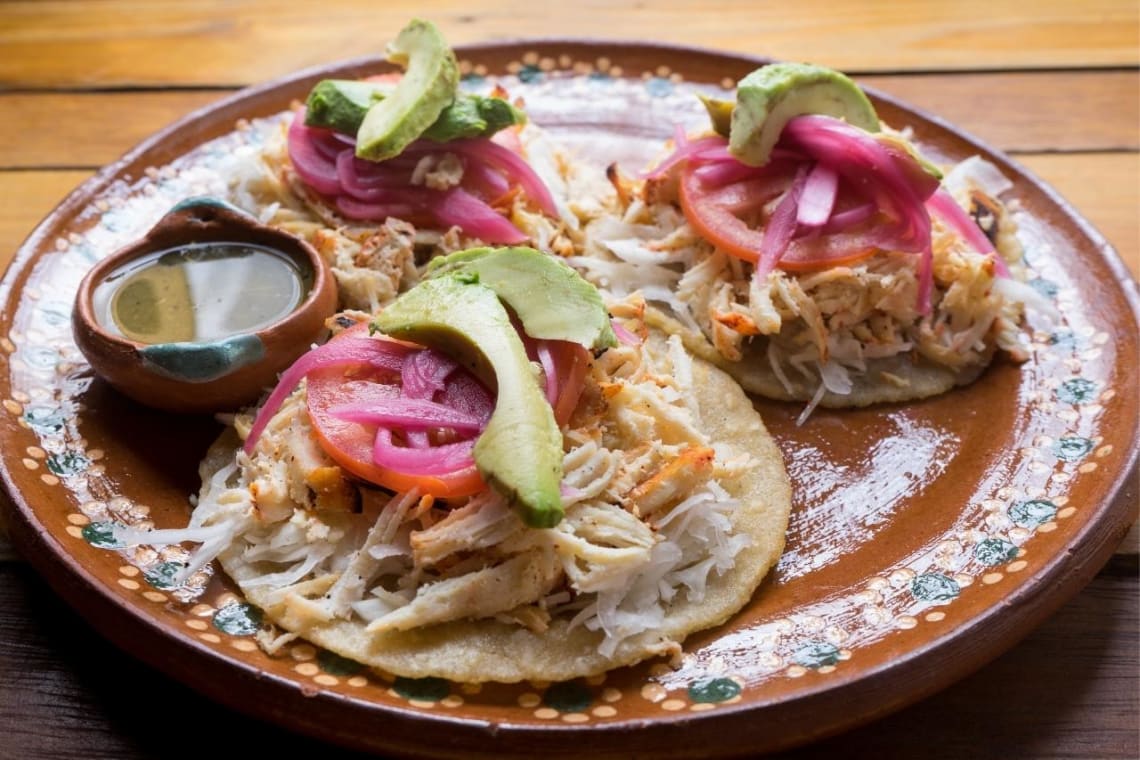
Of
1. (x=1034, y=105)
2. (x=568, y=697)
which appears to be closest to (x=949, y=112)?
(x=1034, y=105)

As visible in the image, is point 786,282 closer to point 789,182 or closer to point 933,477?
point 789,182

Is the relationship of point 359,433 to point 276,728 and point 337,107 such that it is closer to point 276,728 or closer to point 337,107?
point 276,728

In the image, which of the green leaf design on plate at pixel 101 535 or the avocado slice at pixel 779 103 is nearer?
the green leaf design on plate at pixel 101 535

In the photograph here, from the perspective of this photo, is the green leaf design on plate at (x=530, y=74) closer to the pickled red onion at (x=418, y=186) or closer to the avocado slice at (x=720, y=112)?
the pickled red onion at (x=418, y=186)

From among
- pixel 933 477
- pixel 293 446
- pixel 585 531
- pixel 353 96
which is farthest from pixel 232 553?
pixel 933 477

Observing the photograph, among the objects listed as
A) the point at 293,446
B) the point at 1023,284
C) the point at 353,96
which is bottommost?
the point at 293,446

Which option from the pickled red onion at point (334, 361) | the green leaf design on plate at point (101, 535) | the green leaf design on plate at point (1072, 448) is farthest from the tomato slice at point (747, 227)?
the green leaf design on plate at point (101, 535)
